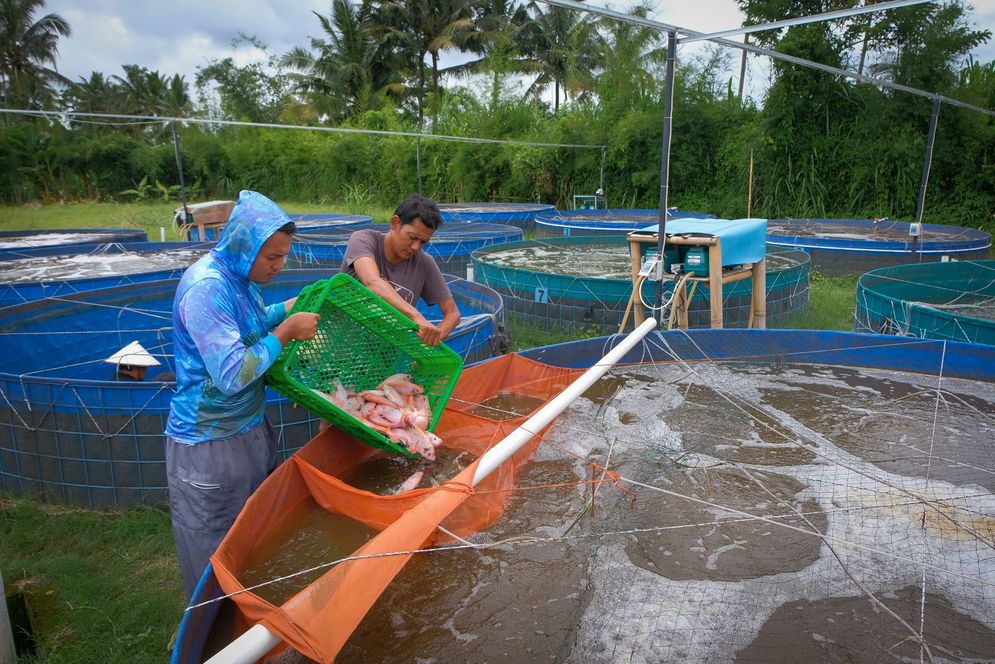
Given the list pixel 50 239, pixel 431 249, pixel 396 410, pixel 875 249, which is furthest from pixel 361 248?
pixel 50 239

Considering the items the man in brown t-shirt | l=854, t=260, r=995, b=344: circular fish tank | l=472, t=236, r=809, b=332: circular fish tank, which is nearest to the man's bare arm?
the man in brown t-shirt

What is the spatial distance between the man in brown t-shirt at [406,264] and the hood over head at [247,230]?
780 mm

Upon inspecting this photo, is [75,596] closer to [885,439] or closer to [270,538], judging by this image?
[270,538]

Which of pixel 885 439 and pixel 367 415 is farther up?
pixel 367 415

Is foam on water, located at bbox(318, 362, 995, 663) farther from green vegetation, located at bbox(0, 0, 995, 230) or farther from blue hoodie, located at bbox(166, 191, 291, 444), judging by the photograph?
green vegetation, located at bbox(0, 0, 995, 230)

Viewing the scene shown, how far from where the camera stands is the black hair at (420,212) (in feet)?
9.40

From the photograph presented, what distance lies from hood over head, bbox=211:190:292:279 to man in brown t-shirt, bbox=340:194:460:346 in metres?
0.78

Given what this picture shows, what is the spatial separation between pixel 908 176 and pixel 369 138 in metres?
15.7

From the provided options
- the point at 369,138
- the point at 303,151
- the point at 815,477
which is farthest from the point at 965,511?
the point at 303,151

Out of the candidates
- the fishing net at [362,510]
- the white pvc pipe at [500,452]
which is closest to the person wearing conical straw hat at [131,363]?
the fishing net at [362,510]

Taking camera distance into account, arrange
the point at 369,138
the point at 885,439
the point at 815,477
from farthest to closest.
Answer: the point at 369,138 < the point at 885,439 < the point at 815,477

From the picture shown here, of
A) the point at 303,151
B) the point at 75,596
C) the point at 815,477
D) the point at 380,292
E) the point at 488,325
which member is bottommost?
the point at 75,596

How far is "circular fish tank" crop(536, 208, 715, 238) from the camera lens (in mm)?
11641

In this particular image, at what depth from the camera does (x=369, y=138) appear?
880 inches
